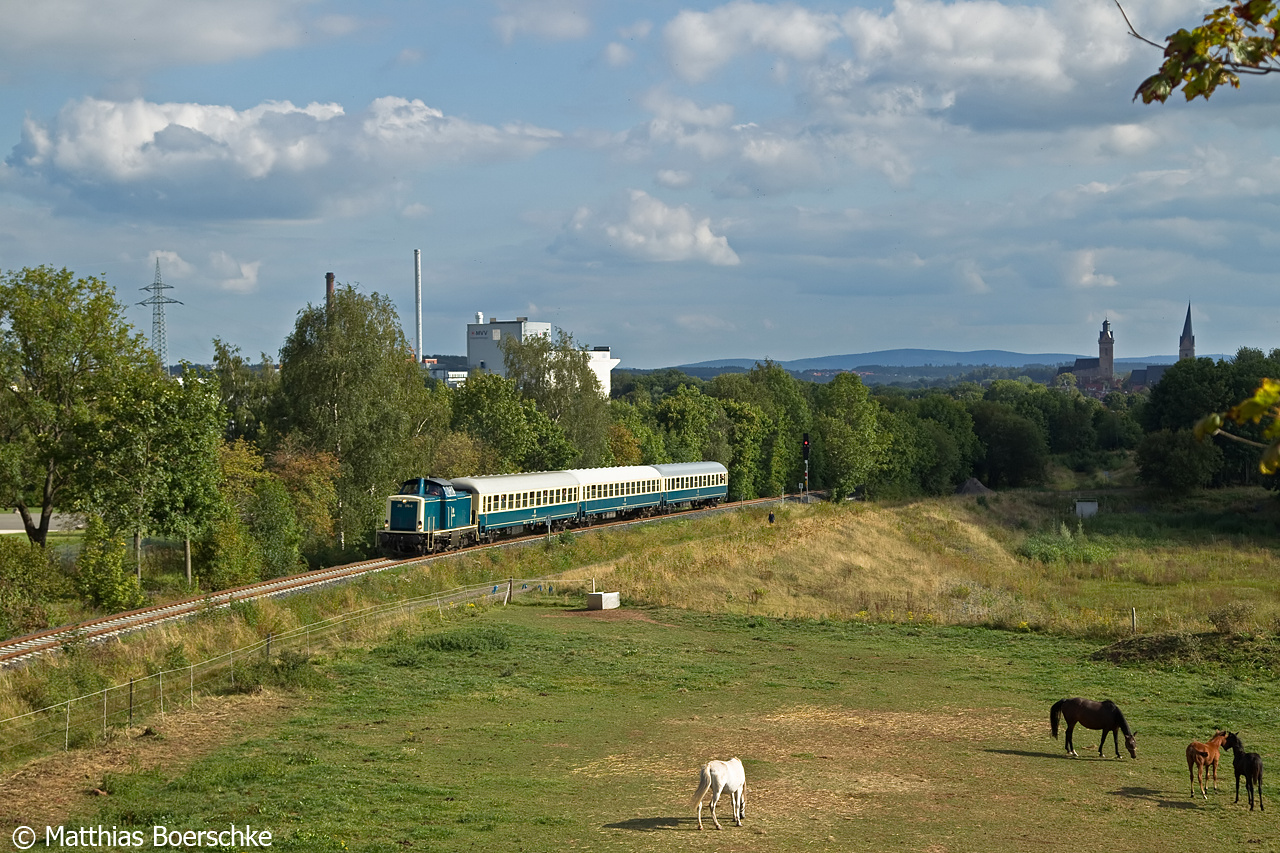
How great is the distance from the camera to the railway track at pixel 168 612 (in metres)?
27.4

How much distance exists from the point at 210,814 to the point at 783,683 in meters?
15.5

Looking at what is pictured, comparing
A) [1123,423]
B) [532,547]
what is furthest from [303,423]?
[1123,423]

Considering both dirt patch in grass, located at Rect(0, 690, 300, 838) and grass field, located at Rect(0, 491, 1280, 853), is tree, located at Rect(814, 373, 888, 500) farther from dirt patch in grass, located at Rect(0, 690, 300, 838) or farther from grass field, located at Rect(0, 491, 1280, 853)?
dirt patch in grass, located at Rect(0, 690, 300, 838)

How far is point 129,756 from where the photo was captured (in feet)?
62.6

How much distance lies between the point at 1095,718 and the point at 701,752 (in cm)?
720

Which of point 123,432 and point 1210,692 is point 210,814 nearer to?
point 1210,692

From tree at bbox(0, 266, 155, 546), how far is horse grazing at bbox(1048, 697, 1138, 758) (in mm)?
35012

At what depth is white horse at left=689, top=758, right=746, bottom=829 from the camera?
1573 cm

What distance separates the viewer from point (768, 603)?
1710 inches

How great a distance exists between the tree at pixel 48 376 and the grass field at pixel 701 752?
19572 mm

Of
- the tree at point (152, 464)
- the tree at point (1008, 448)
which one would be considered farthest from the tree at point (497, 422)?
the tree at point (1008, 448)

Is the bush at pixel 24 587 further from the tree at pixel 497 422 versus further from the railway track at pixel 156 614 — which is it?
the tree at pixel 497 422

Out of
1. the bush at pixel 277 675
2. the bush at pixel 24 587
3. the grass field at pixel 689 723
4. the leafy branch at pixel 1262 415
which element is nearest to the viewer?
the leafy branch at pixel 1262 415

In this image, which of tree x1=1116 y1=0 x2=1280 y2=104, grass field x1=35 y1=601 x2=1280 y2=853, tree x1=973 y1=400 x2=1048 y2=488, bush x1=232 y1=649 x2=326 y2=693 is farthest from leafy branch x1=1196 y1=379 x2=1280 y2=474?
tree x1=973 y1=400 x2=1048 y2=488
